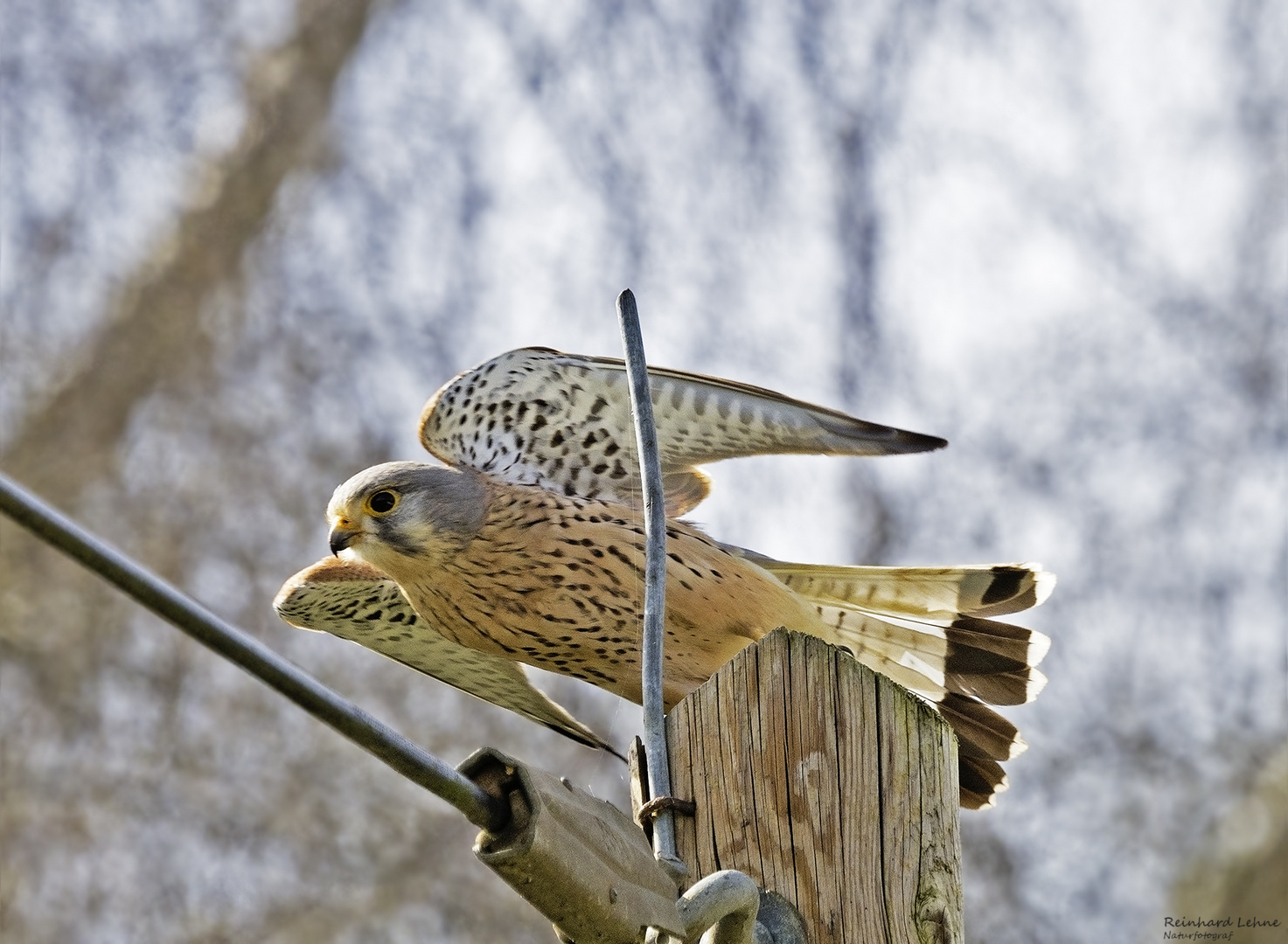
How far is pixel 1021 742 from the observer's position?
3527 mm

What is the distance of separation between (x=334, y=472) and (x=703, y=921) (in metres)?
8.21

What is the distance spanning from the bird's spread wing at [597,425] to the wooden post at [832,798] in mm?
1276

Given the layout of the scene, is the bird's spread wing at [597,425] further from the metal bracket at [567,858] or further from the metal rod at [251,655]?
the metal rod at [251,655]

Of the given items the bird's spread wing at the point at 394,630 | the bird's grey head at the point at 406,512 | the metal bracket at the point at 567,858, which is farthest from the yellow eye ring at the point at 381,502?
the metal bracket at the point at 567,858

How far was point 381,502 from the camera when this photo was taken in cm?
406

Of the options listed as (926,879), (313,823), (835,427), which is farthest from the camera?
(313,823)

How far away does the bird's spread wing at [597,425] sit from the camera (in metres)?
3.60

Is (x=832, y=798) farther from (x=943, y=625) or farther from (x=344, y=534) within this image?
(x=344, y=534)

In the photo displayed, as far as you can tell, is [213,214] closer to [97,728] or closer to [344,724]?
[97,728]

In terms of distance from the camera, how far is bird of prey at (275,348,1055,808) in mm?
3658

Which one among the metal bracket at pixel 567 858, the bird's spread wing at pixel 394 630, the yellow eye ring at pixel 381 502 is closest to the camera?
the metal bracket at pixel 567 858

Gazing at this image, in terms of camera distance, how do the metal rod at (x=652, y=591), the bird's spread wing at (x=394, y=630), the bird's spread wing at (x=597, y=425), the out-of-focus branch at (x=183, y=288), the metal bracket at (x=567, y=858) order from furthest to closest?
1. the out-of-focus branch at (x=183, y=288)
2. the bird's spread wing at (x=394, y=630)
3. the bird's spread wing at (x=597, y=425)
4. the metal rod at (x=652, y=591)
5. the metal bracket at (x=567, y=858)

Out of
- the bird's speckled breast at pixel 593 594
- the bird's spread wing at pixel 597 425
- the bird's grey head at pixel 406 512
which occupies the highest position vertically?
the bird's spread wing at pixel 597 425

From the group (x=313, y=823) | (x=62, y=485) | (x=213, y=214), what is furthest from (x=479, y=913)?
(x=213, y=214)
